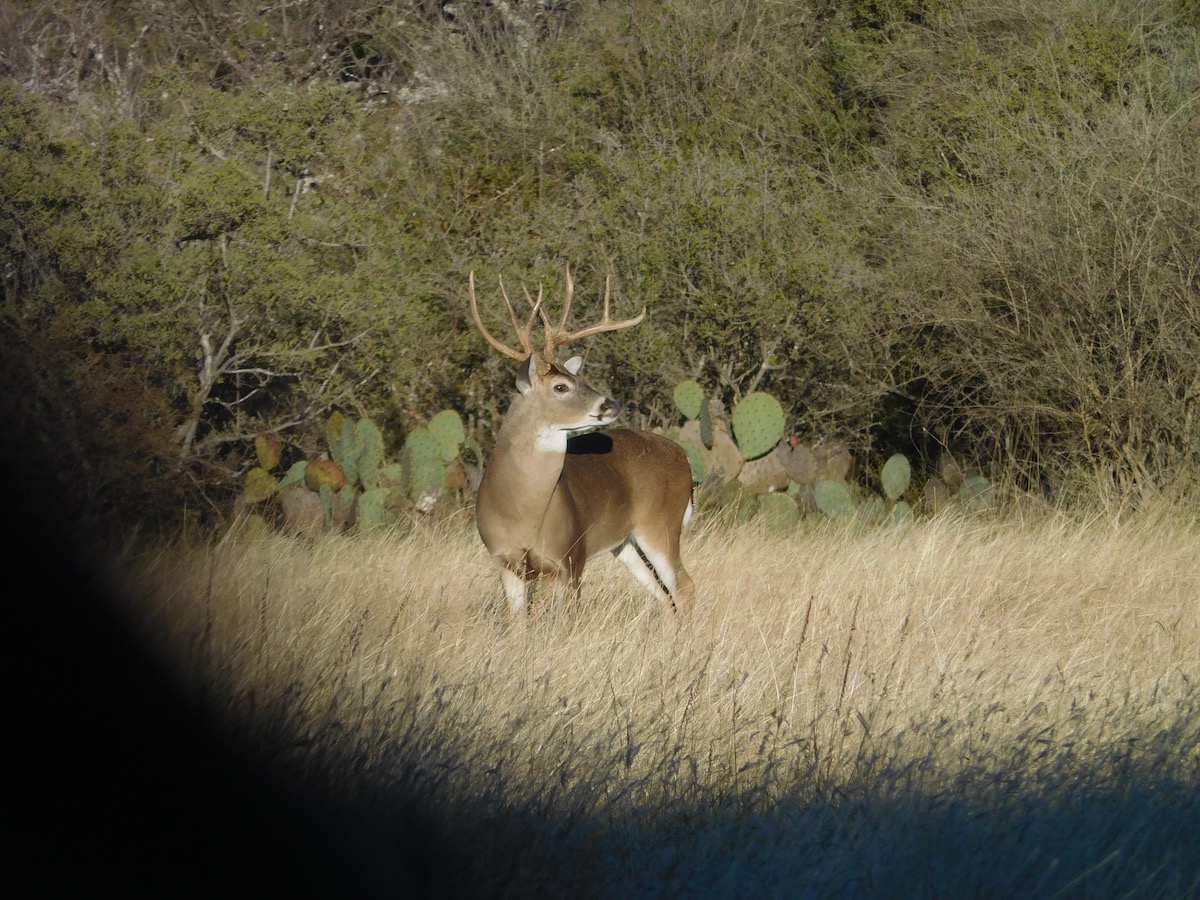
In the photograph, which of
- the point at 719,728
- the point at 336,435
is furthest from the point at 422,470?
the point at 719,728

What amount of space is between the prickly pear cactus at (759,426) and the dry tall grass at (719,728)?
3.85m

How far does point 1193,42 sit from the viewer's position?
43.9ft

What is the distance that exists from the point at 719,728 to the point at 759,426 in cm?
629

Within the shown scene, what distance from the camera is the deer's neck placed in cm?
685

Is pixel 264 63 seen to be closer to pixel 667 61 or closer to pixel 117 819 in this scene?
pixel 667 61

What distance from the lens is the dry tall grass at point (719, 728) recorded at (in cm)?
384

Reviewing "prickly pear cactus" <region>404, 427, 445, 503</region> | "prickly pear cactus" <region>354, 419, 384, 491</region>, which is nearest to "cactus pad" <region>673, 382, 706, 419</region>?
"prickly pear cactus" <region>404, 427, 445, 503</region>

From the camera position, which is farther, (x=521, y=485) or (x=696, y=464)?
(x=696, y=464)

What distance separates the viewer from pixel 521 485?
689 centimetres

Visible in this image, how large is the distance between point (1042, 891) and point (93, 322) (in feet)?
23.4

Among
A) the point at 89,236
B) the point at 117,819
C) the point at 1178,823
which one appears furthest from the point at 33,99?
the point at 1178,823

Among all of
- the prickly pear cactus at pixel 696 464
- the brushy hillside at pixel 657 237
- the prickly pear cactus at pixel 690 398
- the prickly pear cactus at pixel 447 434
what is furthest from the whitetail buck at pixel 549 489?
the prickly pear cactus at pixel 690 398

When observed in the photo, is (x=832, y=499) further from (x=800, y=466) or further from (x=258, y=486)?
(x=258, y=486)

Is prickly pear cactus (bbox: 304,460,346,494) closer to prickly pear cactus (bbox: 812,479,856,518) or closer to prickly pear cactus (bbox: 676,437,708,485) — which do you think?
prickly pear cactus (bbox: 676,437,708,485)
